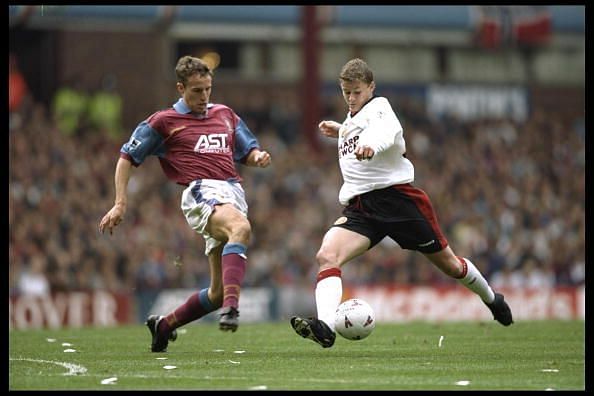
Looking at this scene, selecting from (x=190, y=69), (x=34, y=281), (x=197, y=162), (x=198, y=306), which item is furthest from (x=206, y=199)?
(x=34, y=281)

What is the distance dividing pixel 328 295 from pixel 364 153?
1.20 m

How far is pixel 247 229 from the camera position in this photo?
32.9 ft

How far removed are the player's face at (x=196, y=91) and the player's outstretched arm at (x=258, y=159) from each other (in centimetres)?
55

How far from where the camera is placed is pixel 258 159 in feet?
34.8

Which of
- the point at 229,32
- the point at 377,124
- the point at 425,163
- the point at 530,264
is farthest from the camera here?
the point at 229,32

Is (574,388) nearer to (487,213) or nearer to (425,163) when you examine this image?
(487,213)

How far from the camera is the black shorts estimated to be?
33.6ft

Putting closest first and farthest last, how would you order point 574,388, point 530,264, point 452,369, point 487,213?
point 574,388 → point 452,369 → point 530,264 → point 487,213

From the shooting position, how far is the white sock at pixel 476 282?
35.5 feet

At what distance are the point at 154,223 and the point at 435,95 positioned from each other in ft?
51.0

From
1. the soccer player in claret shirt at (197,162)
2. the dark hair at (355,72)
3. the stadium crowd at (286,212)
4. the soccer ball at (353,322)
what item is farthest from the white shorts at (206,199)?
the stadium crowd at (286,212)

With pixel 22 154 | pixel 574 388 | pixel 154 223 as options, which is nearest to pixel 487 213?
pixel 154 223

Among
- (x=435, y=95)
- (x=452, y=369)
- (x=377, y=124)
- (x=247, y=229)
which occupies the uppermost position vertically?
(x=435, y=95)

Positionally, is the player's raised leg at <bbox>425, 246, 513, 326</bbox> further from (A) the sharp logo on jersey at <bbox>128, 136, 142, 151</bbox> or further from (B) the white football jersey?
(A) the sharp logo on jersey at <bbox>128, 136, 142, 151</bbox>
